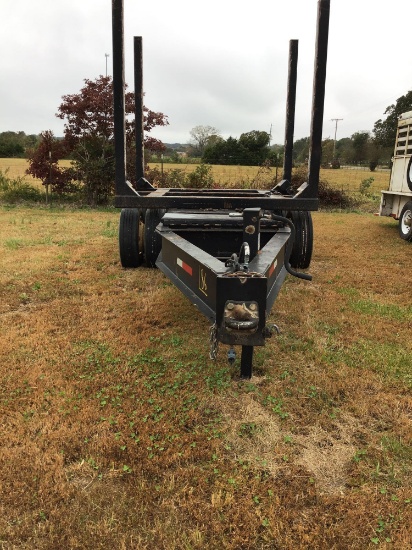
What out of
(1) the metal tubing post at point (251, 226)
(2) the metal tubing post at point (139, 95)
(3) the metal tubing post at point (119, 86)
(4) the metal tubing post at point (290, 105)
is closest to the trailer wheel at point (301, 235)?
(4) the metal tubing post at point (290, 105)

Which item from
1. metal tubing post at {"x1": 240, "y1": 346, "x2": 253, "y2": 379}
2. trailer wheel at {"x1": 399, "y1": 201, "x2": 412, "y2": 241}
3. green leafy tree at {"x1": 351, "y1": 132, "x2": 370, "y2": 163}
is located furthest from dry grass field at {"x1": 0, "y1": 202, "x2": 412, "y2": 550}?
green leafy tree at {"x1": 351, "y1": 132, "x2": 370, "y2": 163}

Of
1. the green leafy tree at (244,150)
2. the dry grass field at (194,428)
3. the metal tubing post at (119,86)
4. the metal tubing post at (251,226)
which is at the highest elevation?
the green leafy tree at (244,150)

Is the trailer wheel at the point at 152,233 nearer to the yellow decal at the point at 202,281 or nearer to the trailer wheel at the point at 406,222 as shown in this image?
the yellow decal at the point at 202,281

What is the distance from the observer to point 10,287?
484cm

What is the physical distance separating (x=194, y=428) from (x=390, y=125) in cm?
5045

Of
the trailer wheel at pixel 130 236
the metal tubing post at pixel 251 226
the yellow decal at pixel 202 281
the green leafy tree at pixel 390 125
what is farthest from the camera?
the green leafy tree at pixel 390 125

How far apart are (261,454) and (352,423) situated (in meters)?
0.62

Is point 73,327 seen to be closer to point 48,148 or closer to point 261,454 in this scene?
point 261,454

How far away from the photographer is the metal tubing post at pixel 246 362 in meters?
2.77

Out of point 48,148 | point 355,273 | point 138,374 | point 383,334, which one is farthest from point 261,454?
point 48,148

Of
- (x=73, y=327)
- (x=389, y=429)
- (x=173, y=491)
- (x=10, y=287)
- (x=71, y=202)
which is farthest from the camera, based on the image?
(x=71, y=202)

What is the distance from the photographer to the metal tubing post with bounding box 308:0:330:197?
3.47 m

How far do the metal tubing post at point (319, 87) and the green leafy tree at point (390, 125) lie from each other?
46.0 m

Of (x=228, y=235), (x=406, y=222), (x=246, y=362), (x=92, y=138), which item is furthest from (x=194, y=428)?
(x=92, y=138)
